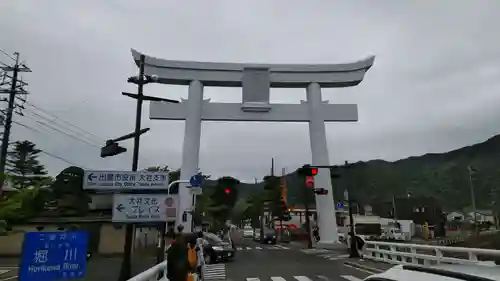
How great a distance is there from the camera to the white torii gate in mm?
29297

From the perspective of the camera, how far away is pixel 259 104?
95.6 ft

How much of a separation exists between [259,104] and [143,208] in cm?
1797

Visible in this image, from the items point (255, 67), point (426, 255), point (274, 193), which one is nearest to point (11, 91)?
point (255, 67)

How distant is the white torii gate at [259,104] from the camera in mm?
29297

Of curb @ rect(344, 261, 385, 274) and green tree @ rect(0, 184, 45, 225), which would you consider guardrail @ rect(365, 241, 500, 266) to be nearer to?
curb @ rect(344, 261, 385, 274)

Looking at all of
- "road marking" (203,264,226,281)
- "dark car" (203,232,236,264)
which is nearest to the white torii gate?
"dark car" (203,232,236,264)

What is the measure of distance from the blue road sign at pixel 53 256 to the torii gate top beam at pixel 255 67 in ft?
75.0

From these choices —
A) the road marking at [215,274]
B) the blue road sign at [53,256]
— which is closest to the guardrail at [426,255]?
the road marking at [215,274]

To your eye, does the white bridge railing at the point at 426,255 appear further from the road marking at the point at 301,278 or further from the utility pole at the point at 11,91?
the utility pole at the point at 11,91

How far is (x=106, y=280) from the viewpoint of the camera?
13.6 meters

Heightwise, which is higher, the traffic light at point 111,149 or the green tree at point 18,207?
the traffic light at point 111,149

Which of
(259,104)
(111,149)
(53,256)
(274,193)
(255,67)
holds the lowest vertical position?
(53,256)

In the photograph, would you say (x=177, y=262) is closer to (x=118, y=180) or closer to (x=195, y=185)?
(x=118, y=180)

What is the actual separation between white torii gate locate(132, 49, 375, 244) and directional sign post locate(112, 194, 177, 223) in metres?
16.4
